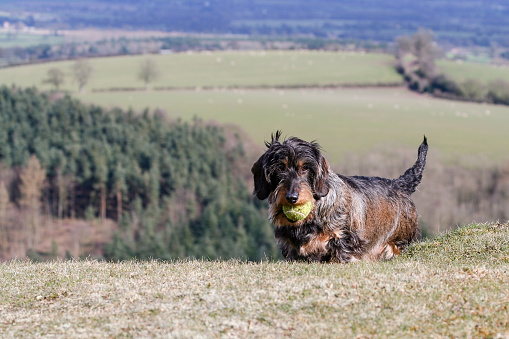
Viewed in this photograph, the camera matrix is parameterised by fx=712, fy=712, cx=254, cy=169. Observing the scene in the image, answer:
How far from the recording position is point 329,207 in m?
13.2

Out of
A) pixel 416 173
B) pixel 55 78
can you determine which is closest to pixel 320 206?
pixel 416 173

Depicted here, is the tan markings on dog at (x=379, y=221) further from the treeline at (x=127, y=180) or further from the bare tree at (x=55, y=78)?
the bare tree at (x=55, y=78)

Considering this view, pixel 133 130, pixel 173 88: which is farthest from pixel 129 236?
pixel 173 88

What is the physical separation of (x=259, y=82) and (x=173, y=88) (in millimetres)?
20927

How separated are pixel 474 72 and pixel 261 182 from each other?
157m

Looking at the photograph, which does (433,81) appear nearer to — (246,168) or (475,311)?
(246,168)

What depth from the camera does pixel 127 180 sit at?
125 m

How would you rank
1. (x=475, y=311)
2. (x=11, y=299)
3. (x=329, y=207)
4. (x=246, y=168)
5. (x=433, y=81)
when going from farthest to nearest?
(x=433, y=81)
(x=246, y=168)
(x=329, y=207)
(x=11, y=299)
(x=475, y=311)

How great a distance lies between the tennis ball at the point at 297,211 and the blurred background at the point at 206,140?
66218mm

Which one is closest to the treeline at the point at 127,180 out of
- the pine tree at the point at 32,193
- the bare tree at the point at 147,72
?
the pine tree at the point at 32,193

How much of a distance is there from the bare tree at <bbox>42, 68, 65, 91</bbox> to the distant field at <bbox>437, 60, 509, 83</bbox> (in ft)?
295

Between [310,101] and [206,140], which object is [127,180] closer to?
[206,140]

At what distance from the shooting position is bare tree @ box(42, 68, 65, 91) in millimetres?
166875

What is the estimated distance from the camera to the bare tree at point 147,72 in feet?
559
